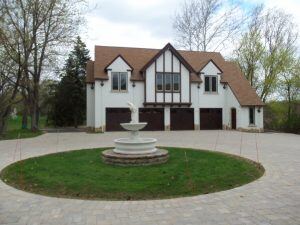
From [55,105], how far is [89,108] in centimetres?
975

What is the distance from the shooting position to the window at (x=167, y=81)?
29.6 metres

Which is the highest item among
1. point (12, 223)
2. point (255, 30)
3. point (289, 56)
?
point (255, 30)

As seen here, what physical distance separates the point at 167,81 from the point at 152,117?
3510 mm

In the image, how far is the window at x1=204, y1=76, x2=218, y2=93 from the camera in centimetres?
3139

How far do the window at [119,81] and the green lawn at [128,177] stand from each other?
16057mm

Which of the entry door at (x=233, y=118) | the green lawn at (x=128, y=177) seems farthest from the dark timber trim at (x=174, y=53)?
the green lawn at (x=128, y=177)

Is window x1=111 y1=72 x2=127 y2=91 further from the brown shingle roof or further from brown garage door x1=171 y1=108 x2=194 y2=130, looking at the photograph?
brown garage door x1=171 y1=108 x2=194 y2=130

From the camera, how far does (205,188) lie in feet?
27.9

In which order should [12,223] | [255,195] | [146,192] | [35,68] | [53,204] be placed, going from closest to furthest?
[12,223], [53,204], [255,195], [146,192], [35,68]

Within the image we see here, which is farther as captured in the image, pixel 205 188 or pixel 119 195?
pixel 205 188

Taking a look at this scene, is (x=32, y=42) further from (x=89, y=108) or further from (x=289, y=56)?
(x=289, y=56)

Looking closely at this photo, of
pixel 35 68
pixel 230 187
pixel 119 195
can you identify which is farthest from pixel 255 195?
pixel 35 68

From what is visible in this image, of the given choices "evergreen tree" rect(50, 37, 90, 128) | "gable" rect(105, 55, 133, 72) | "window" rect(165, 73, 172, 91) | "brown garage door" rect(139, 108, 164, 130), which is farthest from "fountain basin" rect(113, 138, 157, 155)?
"evergreen tree" rect(50, 37, 90, 128)

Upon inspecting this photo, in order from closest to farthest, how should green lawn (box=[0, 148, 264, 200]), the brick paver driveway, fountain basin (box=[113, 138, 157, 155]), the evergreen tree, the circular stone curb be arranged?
the brick paver driveway → green lawn (box=[0, 148, 264, 200]) → the circular stone curb → fountain basin (box=[113, 138, 157, 155]) → the evergreen tree
